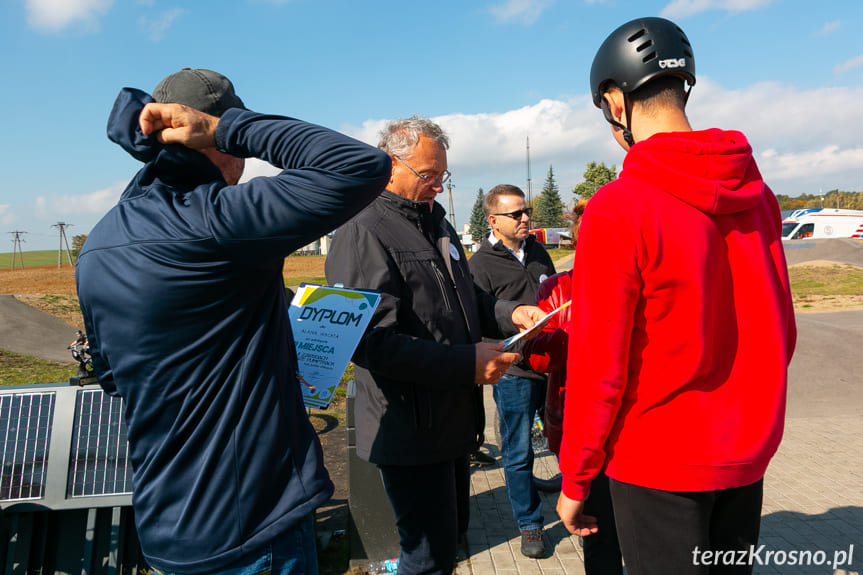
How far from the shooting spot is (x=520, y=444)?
3.96m

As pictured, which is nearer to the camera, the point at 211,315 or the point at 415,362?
the point at 211,315

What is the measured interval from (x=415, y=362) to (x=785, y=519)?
11.6ft

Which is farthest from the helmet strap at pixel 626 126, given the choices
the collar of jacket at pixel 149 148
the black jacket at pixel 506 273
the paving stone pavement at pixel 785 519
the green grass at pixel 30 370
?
the green grass at pixel 30 370

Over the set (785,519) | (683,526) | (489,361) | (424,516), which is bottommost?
(785,519)

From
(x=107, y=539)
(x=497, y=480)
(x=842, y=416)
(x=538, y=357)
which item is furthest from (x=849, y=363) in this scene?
(x=107, y=539)

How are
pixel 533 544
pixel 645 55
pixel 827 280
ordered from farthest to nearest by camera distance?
pixel 827 280, pixel 533 544, pixel 645 55

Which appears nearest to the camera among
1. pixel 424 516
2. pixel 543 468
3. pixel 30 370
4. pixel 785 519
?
pixel 424 516

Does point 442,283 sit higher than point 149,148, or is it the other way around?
point 149,148

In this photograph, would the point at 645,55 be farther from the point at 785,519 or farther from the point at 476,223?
the point at 476,223

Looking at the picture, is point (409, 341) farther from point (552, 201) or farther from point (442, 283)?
point (552, 201)

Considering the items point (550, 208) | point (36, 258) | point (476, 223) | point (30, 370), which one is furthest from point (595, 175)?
point (36, 258)

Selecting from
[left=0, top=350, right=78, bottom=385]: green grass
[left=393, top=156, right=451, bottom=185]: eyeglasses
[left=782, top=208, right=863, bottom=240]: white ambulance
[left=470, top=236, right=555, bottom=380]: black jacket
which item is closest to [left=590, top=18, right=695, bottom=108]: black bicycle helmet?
[left=393, top=156, right=451, bottom=185]: eyeglasses

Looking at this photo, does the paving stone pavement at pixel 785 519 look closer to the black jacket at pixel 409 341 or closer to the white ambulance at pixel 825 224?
the black jacket at pixel 409 341

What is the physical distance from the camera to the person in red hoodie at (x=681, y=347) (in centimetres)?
161
